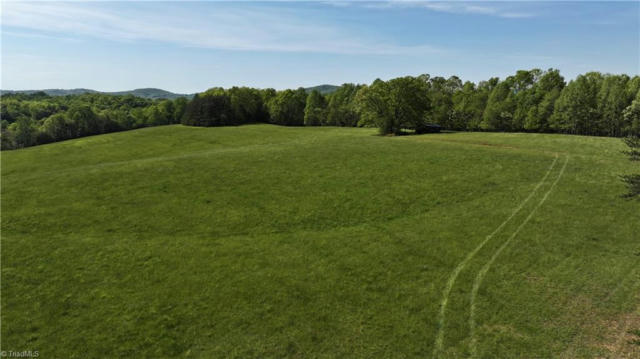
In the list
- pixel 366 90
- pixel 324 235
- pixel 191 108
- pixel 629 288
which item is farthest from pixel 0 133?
pixel 629 288

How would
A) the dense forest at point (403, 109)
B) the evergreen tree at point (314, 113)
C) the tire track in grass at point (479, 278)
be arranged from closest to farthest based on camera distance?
the tire track in grass at point (479, 278)
the dense forest at point (403, 109)
the evergreen tree at point (314, 113)

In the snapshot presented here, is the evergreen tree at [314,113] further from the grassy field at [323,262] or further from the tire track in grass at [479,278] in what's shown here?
the tire track in grass at [479,278]

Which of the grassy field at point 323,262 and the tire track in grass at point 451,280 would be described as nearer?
the tire track in grass at point 451,280

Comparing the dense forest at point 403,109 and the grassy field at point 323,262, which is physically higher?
the dense forest at point 403,109

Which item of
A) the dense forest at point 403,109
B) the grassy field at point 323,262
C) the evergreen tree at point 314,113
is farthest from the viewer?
the evergreen tree at point 314,113

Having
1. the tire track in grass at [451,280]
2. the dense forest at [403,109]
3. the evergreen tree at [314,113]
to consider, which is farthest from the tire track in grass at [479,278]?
the evergreen tree at [314,113]

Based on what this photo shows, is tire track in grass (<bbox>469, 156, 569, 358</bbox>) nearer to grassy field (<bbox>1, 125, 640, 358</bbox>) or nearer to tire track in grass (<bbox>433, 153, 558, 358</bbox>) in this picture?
grassy field (<bbox>1, 125, 640, 358</bbox>)

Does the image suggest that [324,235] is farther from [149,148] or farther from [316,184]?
[149,148]

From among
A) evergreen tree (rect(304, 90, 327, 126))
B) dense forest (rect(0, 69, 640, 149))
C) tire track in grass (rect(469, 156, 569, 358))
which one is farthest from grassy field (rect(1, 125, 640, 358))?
evergreen tree (rect(304, 90, 327, 126))
